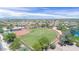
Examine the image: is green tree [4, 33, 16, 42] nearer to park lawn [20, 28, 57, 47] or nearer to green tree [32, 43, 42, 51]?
park lawn [20, 28, 57, 47]

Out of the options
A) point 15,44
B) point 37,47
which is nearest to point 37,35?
point 37,47

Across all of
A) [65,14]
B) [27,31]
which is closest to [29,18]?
[27,31]

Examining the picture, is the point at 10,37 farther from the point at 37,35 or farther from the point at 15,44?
the point at 37,35

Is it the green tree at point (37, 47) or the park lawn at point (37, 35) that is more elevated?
the park lawn at point (37, 35)

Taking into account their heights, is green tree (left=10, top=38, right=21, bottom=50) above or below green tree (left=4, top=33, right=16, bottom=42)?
below

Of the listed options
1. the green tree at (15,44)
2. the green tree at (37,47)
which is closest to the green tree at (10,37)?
the green tree at (15,44)

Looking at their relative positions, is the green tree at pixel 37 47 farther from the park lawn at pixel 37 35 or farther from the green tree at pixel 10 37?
the green tree at pixel 10 37

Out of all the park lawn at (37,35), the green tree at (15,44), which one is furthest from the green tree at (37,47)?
the green tree at (15,44)

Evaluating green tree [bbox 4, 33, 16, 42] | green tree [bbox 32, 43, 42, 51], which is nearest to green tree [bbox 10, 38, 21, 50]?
green tree [bbox 4, 33, 16, 42]

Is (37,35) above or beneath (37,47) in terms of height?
above

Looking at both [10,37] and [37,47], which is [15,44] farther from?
[37,47]
